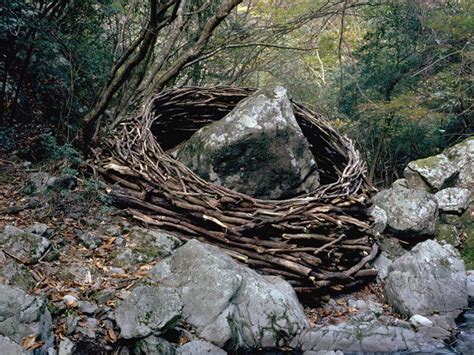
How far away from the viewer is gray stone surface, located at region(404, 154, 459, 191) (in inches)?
295

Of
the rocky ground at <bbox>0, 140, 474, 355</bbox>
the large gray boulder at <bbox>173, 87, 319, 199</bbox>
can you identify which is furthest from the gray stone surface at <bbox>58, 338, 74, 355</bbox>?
the large gray boulder at <bbox>173, 87, 319, 199</bbox>

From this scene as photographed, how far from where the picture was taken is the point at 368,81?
9.81m

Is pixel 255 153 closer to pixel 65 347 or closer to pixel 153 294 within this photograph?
pixel 153 294

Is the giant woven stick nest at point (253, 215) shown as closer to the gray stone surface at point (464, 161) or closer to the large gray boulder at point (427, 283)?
the large gray boulder at point (427, 283)

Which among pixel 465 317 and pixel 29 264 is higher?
pixel 29 264

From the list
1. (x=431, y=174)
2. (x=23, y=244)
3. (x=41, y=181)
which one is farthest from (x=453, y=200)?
(x=23, y=244)

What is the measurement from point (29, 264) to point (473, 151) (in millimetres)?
8004

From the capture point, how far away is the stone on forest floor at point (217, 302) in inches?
90.1

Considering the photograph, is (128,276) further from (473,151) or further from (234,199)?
(473,151)

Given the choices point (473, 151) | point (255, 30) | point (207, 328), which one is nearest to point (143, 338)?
point (207, 328)

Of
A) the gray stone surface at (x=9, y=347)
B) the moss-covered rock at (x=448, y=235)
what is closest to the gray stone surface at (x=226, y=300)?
the gray stone surface at (x=9, y=347)

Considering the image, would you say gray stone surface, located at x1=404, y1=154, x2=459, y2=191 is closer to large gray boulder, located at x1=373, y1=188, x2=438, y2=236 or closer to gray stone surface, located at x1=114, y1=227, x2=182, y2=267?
large gray boulder, located at x1=373, y1=188, x2=438, y2=236

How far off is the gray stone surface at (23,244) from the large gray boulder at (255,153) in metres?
1.35

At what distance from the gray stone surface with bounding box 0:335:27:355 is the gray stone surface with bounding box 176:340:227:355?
0.74m
